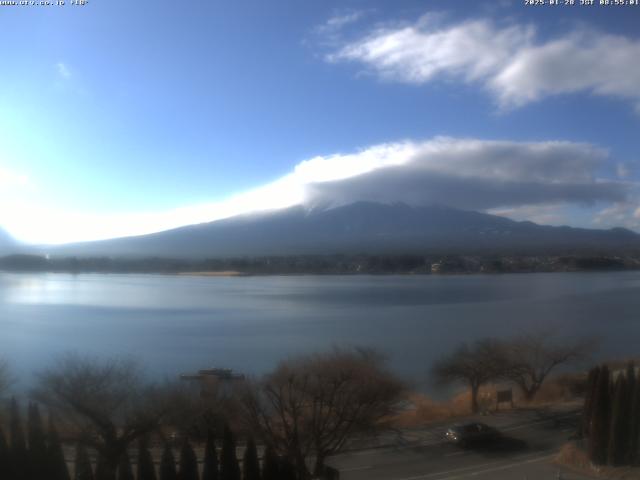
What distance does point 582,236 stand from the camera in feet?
124

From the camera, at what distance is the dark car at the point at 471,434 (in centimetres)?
648

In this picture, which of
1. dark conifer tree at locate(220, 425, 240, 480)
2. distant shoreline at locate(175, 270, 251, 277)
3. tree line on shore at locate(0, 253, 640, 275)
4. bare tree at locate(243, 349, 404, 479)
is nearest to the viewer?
dark conifer tree at locate(220, 425, 240, 480)

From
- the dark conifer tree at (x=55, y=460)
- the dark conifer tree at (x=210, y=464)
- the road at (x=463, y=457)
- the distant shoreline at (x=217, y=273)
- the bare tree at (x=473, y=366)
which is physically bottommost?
the road at (x=463, y=457)

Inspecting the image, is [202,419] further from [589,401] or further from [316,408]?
[589,401]

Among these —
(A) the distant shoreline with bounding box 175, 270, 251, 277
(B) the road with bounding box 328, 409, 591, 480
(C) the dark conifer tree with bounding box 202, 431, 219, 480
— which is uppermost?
(A) the distant shoreline with bounding box 175, 270, 251, 277

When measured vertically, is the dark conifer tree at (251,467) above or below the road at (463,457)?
above

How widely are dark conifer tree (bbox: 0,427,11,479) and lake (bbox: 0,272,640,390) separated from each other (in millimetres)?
3433

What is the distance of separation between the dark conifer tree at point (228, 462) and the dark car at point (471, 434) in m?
2.77

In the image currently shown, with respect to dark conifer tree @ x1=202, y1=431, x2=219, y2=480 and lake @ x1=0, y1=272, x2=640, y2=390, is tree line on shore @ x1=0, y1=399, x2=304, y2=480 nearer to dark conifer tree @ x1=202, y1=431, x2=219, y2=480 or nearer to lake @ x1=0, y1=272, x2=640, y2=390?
dark conifer tree @ x1=202, y1=431, x2=219, y2=480

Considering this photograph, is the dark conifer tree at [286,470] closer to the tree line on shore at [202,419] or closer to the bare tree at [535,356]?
the tree line on shore at [202,419]

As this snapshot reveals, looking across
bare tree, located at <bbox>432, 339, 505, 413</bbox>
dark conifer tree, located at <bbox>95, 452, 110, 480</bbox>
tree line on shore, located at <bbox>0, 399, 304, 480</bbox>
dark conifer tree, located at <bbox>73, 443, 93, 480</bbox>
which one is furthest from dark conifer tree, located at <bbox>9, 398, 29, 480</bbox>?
bare tree, located at <bbox>432, 339, 505, 413</bbox>

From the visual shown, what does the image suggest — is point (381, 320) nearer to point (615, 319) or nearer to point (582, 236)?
point (615, 319)

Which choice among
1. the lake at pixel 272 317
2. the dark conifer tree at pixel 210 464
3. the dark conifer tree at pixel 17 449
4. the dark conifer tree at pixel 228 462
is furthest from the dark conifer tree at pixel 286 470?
the lake at pixel 272 317

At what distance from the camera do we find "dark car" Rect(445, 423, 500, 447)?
6475 mm
